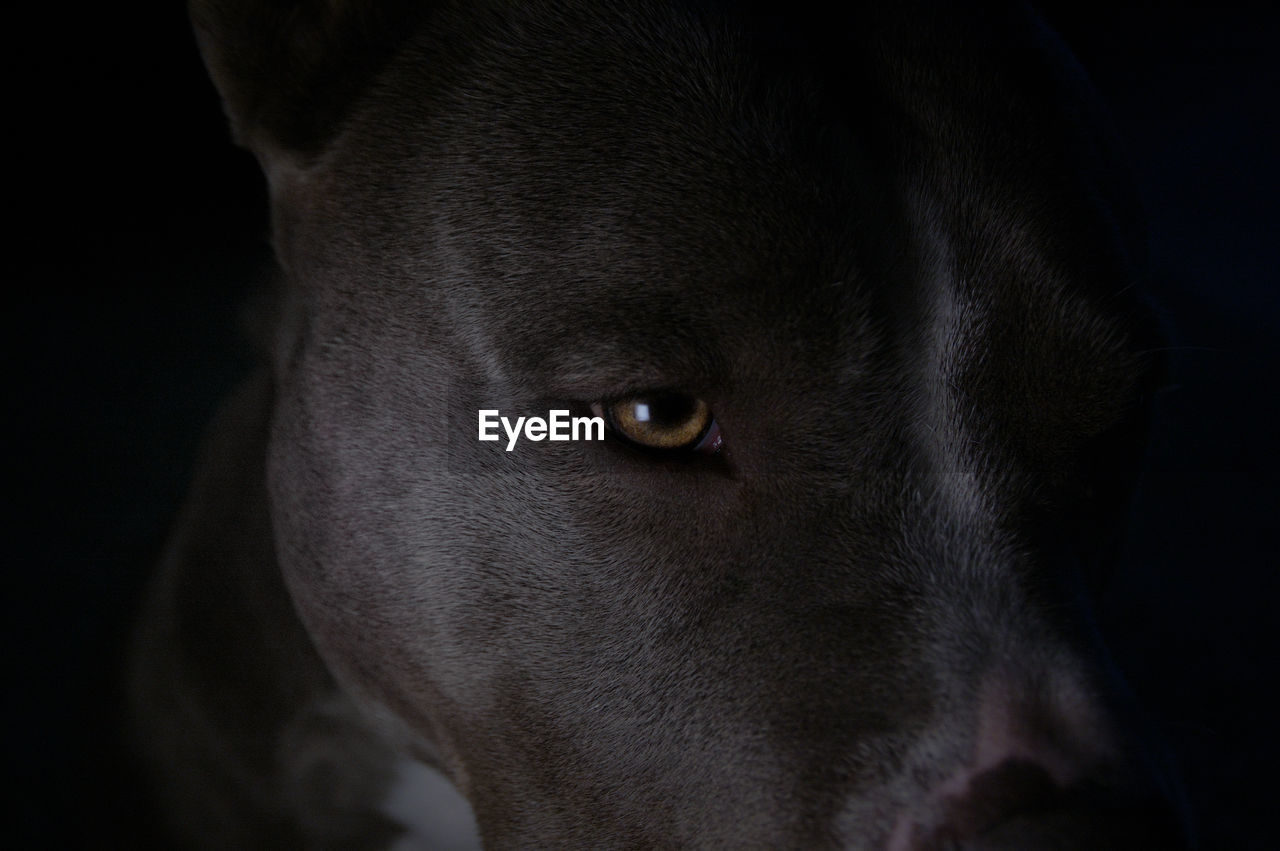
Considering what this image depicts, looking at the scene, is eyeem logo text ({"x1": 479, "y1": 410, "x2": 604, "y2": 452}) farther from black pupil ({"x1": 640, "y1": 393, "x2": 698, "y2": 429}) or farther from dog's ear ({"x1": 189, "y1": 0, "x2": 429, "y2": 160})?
dog's ear ({"x1": 189, "y1": 0, "x2": 429, "y2": 160})

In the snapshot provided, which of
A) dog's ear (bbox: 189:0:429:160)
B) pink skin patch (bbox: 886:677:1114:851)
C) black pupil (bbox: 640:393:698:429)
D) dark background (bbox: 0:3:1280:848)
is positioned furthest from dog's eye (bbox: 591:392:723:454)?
dark background (bbox: 0:3:1280:848)

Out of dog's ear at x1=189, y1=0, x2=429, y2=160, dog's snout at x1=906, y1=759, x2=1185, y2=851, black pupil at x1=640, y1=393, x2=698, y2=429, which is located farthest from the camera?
dog's ear at x1=189, y1=0, x2=429, y2=160

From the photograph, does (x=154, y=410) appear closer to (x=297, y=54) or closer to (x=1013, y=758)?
(x=297, y=54)

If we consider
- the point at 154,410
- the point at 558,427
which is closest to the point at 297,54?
the point at 558,427

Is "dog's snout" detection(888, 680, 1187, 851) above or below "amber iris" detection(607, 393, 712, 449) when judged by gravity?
below

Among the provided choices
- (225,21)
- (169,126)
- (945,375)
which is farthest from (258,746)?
(169,126)
